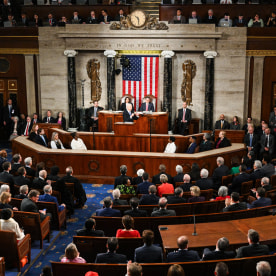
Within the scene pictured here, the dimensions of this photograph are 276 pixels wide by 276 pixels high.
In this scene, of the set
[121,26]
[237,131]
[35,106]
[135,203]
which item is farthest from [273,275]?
[35,106]

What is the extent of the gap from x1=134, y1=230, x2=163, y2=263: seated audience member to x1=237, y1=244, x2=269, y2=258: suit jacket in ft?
3.56

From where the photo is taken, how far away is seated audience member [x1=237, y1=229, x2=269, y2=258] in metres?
5.60

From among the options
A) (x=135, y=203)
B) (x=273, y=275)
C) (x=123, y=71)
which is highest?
(x=123, y=71)

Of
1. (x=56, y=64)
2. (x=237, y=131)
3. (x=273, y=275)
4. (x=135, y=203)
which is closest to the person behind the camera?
(x=273, y=275)

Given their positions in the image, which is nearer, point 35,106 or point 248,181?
point 248,181

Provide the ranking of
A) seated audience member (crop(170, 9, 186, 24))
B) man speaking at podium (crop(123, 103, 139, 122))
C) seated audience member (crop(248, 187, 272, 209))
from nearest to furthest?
1. seated audience member (crop(248, 187, 272, 209))
2. man speaking at podium (crop(123, 103, 139, 122))
3. seated audience member (crop(170, 9, 186, 24))

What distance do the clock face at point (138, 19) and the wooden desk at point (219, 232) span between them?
10.00 metres

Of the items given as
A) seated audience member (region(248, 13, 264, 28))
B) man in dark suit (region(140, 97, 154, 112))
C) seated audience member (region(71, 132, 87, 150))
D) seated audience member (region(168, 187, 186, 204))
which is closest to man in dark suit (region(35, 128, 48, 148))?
seated audience member (region(71, 132, 87, 150))

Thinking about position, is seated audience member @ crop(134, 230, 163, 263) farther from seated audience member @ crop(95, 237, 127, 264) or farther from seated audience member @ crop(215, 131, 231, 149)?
seated audience member @ crop(215, 131, 231, 149)

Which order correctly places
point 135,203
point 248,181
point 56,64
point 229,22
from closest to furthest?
point 135,203 → point 248,181 → point 229,22 → point 56,64

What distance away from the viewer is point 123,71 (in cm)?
1603

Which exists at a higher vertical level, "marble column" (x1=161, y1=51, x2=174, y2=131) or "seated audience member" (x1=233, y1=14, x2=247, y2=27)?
"seated audience member" (x1=233, y1=14, x2=247, y2=27)

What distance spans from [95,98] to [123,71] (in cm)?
150

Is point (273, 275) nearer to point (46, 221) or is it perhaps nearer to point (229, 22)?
point (46, 221)
